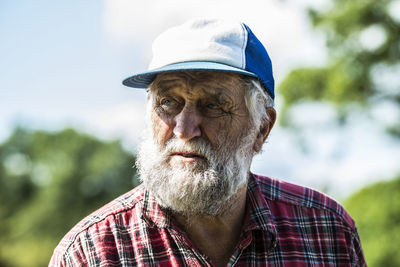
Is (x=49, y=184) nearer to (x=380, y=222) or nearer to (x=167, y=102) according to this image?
(x=380, y=222)

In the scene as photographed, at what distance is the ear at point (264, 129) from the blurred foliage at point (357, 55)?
1058 cm

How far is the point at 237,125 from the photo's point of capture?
250 cm

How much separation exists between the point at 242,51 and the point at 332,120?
12.5 meters

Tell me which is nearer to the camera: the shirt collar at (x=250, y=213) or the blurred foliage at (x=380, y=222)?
the shirt collar at (x=250, y=213)

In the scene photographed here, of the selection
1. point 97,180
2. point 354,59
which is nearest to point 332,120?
point 354,59

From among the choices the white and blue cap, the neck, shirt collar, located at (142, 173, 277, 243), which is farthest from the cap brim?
the neck

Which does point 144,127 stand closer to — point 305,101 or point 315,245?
point 315,245

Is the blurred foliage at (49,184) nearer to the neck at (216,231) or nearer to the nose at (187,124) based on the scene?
the neck at (216,231)

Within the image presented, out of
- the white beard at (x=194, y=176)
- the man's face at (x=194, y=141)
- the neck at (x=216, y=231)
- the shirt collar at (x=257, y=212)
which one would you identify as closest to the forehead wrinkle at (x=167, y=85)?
A: the man's face at (x=194, y=141)

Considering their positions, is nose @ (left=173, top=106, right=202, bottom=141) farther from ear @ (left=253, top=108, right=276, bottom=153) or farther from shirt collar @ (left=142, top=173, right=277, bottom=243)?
ear @ (left=253, top=108, right=276, bottom=153)

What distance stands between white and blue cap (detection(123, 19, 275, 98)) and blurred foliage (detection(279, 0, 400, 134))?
10.8 m

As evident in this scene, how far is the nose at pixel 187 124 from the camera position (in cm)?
231

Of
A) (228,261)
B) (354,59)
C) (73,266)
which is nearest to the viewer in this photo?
(73,266)

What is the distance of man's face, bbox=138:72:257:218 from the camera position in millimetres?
2330
